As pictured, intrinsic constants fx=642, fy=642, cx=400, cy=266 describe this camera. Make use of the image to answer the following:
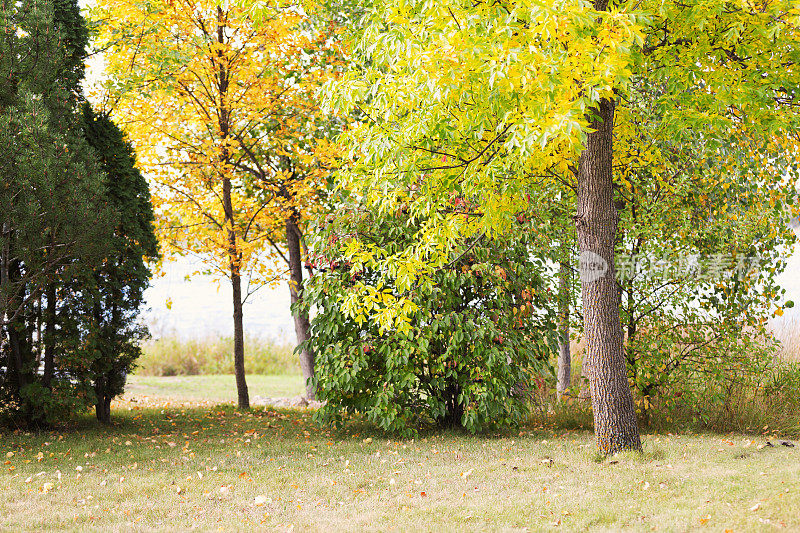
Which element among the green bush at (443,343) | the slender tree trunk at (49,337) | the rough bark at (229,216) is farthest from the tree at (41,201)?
the green bush at (443,343)

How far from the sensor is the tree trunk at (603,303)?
219 inches

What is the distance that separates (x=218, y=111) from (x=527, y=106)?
19.8ft

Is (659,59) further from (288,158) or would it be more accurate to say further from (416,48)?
(288,158)

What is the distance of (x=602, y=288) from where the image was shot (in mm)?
5605

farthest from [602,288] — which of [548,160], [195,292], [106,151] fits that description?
[195,292]

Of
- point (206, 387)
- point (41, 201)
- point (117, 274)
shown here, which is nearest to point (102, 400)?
point (117, 274)

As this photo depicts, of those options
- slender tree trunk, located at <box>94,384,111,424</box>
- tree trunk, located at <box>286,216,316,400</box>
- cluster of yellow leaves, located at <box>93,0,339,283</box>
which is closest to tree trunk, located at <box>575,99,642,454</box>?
cluster of yellow leaves, located at <box>93,0,339,283</box>

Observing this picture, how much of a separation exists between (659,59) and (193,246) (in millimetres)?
7013

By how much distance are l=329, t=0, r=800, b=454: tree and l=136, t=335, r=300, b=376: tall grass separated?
12134mm

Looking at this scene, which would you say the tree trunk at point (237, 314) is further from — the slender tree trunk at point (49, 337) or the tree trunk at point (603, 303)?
the tree trunk at point (603, 303)

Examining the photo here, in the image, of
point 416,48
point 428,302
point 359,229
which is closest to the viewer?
point 416,48

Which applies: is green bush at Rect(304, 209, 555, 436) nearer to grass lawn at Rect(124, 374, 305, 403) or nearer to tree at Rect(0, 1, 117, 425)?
tree at Rect(0, 1, 117, 425)

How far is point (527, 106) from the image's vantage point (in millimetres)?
4633

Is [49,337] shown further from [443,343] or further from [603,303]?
[603,303]
